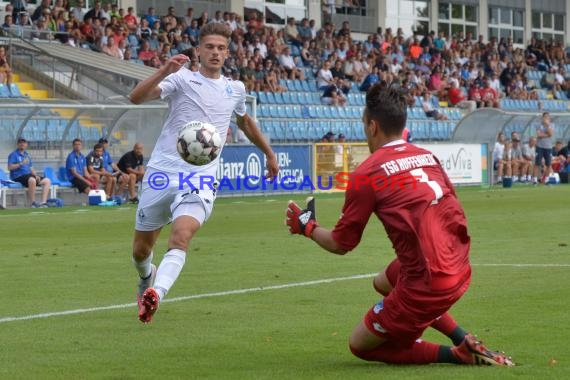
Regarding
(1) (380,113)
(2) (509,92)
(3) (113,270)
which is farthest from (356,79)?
(1) (380,113)

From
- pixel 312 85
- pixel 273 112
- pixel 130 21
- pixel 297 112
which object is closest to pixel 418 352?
pixel 273 112

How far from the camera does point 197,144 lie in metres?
9.20

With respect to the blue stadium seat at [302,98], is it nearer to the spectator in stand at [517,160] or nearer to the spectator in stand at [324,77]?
the spectator in stand at [324,77]

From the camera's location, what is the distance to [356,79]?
42.1 m

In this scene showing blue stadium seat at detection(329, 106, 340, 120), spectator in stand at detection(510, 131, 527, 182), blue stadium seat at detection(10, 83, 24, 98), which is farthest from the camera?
spectator in stand at detection(510, 131, 527, 182)

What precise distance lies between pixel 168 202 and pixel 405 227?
9.98 ft

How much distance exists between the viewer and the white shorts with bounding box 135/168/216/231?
9188mm

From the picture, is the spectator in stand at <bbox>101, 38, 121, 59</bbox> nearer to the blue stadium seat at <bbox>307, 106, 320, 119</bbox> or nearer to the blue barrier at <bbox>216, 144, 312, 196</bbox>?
the blue stadium seat at <bbox>307, 106, 320, 119</bbox>

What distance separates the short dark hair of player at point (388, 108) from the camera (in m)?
6.67

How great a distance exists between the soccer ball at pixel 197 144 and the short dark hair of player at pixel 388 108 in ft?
8.74

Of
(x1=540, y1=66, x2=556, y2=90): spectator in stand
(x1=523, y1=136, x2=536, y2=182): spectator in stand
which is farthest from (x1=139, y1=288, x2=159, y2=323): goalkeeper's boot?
(x1=540, y1=66, x2=556, y2=90): spectator in stand

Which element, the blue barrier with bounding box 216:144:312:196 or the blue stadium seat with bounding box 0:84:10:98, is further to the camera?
the blue stadium seat with bounding box 0:84:10:98

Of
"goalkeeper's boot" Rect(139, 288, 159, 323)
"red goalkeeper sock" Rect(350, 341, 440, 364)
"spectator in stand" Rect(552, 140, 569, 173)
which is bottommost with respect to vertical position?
"spectator in stand" Rect(552, 140, 569, 173)

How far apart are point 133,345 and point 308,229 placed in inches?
66.9
